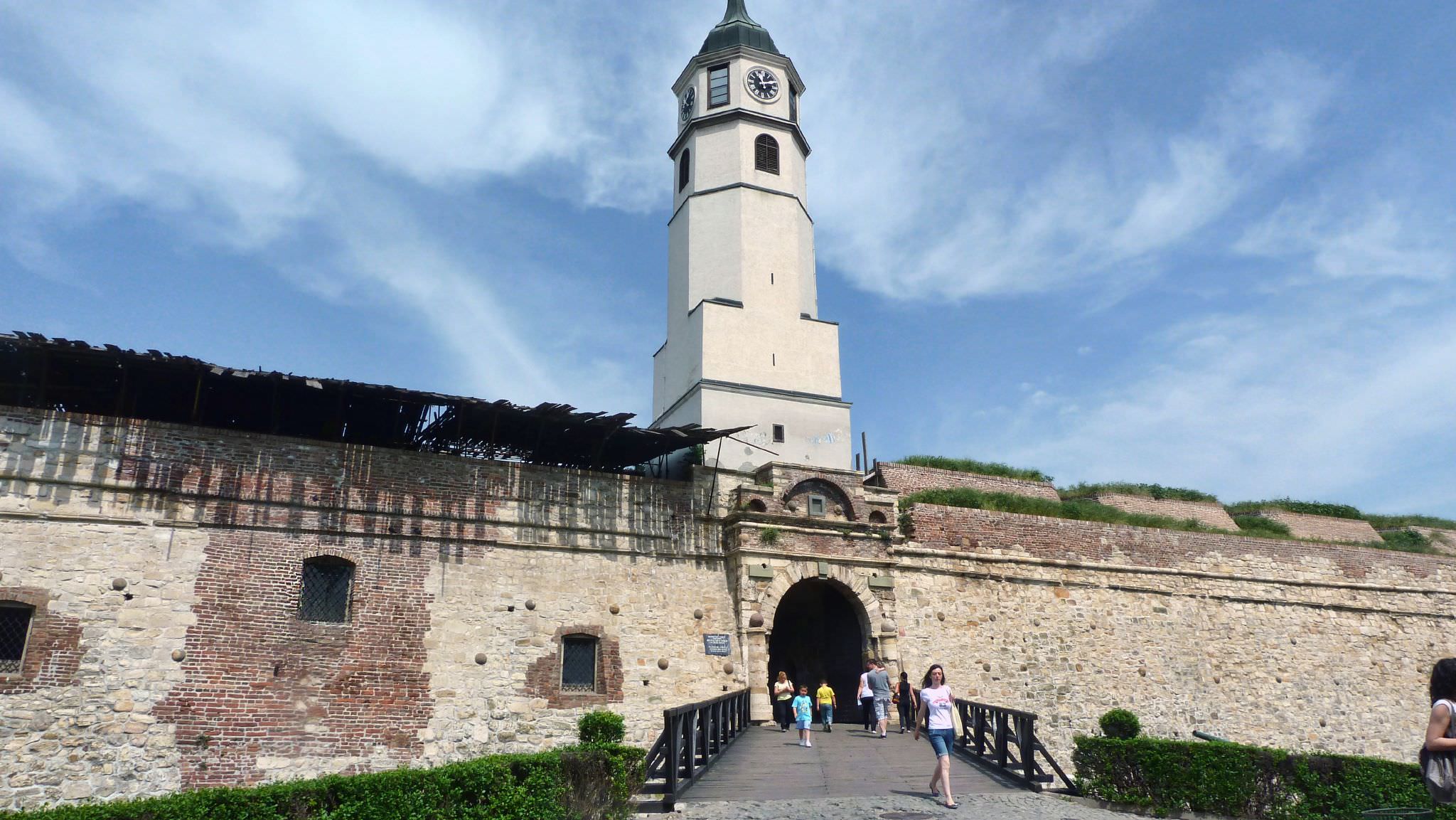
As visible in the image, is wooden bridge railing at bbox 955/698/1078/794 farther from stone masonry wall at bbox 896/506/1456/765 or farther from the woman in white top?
stone masonry wall at bbox 896/506/1456/765

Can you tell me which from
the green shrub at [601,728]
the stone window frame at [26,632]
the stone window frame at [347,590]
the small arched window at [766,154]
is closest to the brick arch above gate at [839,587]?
the green shrub at [601,728]

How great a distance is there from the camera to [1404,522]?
33.2 metres

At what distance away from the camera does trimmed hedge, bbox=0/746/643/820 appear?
9.06 m

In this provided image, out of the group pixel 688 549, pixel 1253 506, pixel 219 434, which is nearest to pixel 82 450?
pixel 219 434

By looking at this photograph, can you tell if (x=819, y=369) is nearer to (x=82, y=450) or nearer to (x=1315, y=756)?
(x=1315, y=756)

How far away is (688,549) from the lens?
18797mm

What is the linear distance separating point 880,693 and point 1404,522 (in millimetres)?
26202

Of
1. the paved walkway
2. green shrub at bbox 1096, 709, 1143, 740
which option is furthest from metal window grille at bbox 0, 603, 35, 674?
green shrub at bbox 1096, 709, 1143, 740

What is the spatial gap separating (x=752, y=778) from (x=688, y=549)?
666 centimetres

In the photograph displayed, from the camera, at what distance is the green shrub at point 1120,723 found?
61.5ft

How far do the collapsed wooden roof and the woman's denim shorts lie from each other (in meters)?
8.07

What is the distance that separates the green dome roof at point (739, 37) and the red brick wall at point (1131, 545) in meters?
13.0

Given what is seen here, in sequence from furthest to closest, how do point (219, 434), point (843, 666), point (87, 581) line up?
point (843, 666), point (219, 434), point (87, 581)

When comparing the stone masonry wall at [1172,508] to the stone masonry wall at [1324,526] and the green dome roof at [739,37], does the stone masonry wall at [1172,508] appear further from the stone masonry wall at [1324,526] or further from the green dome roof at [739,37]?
the green dome roof at [739,37]
